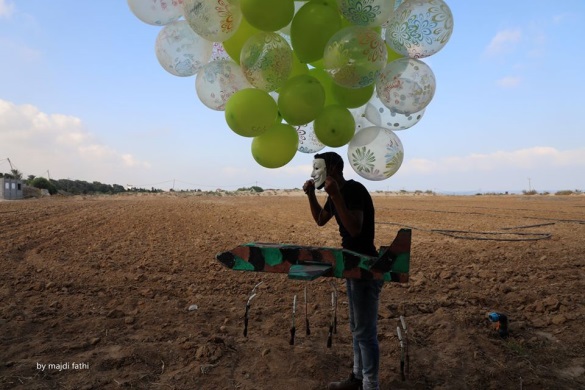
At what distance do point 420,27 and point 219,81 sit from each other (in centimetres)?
171

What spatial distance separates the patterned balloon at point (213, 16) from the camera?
2.79 m

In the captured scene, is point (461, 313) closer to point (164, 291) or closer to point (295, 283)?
point (295, 283)

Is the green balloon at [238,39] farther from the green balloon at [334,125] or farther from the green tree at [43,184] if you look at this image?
the green tree at [43,184]

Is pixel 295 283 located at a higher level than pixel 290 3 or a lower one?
lower

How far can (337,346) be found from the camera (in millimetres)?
3775

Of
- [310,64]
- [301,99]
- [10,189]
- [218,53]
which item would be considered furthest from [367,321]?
[10,189]

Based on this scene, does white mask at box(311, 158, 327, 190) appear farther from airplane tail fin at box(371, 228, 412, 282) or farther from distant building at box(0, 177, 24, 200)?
distant building at box(0, 177, 24, 200)

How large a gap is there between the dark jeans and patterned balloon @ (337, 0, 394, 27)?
1.87m

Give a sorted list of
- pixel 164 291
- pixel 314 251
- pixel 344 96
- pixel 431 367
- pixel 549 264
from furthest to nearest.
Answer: pixel 549 264 → pixel 164 291 → pixel 431 367 → pixel 344 96 → pixel 314 251

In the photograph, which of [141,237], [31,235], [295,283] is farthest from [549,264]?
[31,235]

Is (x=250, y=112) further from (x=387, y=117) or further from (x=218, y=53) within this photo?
(x=387, y=117)

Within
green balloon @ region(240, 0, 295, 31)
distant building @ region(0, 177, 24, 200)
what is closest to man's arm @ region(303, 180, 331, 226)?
green balloon @ region(240, 0, 295, 31)

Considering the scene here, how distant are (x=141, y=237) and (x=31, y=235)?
2.69 m

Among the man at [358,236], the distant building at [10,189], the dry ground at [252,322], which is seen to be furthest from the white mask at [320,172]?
the distant building at [10,189]
